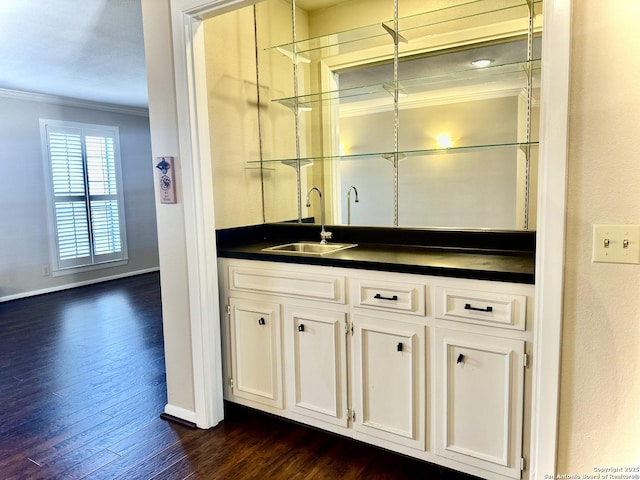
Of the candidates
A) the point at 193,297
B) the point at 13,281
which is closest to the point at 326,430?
the point at 193,297

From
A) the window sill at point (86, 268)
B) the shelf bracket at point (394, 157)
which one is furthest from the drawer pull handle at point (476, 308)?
the window sill at point (86, 268)

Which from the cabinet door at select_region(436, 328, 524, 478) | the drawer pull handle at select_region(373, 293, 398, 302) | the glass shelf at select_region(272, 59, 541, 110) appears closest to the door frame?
the cabinet door at select_region(436, 328, 524, 478)

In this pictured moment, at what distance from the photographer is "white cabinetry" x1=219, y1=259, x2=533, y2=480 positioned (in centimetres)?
167

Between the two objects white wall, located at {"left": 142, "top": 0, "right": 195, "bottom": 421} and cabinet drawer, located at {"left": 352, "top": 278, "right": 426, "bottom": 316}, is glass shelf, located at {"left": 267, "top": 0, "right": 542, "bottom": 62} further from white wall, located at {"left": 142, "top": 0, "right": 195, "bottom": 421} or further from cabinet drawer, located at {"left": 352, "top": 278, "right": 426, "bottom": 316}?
cabinet drawer, located at {"left": 352, "top": 278, "right": 426, "bottom": 316}

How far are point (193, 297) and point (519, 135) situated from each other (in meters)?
1.86

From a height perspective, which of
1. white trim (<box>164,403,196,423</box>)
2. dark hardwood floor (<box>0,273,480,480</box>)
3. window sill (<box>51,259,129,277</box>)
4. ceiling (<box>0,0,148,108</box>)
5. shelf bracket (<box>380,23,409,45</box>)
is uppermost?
ceiling (<box>0,0,148,108</box>)

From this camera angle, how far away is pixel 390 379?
6.34ft

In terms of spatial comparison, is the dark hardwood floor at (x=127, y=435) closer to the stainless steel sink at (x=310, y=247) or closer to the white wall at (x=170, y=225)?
the white wall at (x=170, y=225)

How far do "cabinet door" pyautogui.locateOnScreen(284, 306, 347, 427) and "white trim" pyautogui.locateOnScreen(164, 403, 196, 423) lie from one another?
0.54 metres

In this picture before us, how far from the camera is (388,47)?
267cm

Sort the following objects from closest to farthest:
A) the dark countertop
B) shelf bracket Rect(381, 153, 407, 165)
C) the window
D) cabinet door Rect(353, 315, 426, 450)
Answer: the dark countertop → cabinet door Rect(353, 315, 426, 450) → shelf bracket Rect(381, 153, 407, 165) → the window

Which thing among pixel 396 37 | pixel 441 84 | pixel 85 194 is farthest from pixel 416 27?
pixel 85 194

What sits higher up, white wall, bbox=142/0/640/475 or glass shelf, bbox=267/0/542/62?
glass shelf, bbox=267/0/542/62

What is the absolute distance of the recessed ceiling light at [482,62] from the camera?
94.3 inches
